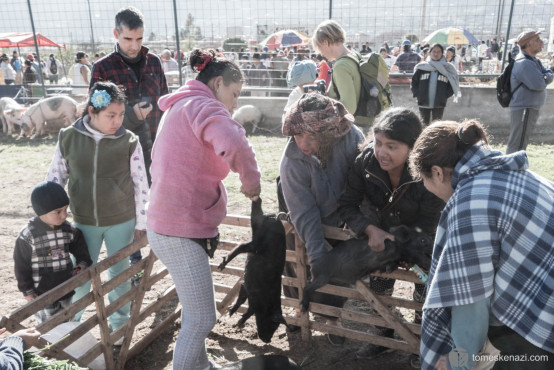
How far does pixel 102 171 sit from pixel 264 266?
4.23 ft

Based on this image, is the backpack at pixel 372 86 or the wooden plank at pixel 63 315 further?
the backpack at pixel 372 86

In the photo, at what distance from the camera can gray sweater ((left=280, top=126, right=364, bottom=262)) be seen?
107 inches

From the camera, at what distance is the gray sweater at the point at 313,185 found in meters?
2.72

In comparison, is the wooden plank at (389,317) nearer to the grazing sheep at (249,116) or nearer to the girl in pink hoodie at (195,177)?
the girl in pink hoodie at (195,177)

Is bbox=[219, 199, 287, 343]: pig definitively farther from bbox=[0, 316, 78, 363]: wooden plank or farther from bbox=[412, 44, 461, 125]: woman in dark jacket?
bbox=[412, 44, 461, 125]: woman in dark jacket

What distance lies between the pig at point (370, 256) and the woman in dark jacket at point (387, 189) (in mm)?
60

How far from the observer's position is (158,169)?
7.48ft

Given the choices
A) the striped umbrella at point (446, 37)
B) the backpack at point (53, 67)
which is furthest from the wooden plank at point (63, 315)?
the backpack at point (53, 67)

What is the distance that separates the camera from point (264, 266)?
2.75 m

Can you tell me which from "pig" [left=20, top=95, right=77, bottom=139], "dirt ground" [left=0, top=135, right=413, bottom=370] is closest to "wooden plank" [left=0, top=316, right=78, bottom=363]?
"dirt ground" [left=0, top=135, right=413, bottom=370]

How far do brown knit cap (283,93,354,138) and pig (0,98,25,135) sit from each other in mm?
10777

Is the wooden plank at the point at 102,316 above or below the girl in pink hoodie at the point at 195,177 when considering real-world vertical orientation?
below

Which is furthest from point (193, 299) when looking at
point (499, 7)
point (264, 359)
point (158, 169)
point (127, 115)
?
point (499, 7)

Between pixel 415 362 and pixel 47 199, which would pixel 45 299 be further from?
pixel 415 362
